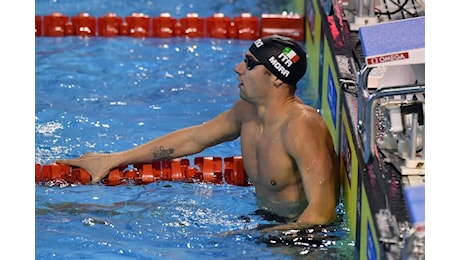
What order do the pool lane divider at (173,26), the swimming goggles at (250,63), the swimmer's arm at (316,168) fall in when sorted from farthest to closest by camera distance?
the pool lane divider at (173,26) → the swimming goggles at (250,63) → the swimmer's arm at (316,168)

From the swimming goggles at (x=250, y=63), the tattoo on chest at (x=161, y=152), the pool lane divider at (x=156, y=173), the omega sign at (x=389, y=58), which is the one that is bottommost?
the pool lane divider at (x=156, y=173)

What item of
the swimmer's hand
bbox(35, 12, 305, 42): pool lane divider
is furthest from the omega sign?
bbox(35, 12, 305, 42): pool lane divider

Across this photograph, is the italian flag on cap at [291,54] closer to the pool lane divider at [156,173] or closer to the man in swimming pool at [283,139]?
the man in swimming pool at [283,139]

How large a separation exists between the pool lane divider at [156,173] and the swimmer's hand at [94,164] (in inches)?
0.9

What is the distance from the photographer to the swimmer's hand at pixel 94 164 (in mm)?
5102

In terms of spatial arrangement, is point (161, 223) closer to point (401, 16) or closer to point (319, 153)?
point (319, 153)

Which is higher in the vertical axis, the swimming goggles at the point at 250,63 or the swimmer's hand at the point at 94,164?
the swimming goggles at the point at 250,63

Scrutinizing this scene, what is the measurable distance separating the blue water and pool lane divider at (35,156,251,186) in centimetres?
5

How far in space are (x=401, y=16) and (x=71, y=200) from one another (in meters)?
2.16

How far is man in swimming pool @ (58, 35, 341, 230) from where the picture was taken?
4176 millimetres

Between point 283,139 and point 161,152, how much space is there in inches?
37.6

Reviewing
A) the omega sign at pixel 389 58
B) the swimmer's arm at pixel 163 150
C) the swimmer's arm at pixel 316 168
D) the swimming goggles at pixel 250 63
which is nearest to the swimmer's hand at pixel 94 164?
the swimmer's arm at pixel 163 150

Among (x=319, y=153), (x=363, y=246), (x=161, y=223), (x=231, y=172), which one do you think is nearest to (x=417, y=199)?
(x=363, y=246)

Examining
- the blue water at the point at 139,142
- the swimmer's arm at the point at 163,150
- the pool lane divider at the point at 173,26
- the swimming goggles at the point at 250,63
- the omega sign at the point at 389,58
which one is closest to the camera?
the omega sign at the point at 389,58
